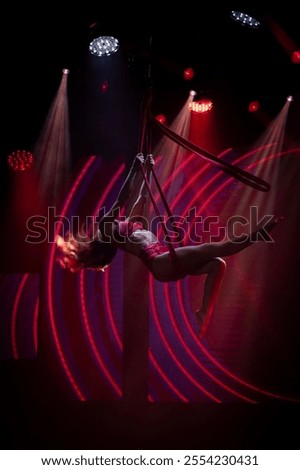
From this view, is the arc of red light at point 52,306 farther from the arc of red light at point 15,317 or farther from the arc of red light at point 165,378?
the arc of red light at point 165,378

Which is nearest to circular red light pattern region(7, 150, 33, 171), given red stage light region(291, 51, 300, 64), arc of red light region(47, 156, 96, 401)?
arc of red light region(47, 156, 96, 401)

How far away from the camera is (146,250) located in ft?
13.7

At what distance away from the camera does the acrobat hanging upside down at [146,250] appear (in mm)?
3820

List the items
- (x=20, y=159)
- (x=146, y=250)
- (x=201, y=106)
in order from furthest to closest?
(x=201, y=106) → (x=20, y=159) → (x=146, y=250)

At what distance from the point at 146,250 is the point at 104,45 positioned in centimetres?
229

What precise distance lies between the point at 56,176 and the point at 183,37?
186 centimetres

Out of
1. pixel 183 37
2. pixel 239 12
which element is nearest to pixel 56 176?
pixel 183 37

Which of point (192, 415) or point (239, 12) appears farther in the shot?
point (192, 415)

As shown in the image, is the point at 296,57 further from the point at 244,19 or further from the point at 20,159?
the point at 20,159

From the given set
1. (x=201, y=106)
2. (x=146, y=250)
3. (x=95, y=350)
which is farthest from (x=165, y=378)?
(x=201, y=106)

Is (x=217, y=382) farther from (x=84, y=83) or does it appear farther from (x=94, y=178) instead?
(x=84, y=83)

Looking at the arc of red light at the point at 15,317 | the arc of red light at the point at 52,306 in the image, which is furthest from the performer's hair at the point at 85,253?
the arc of red light at the point at 15,317
